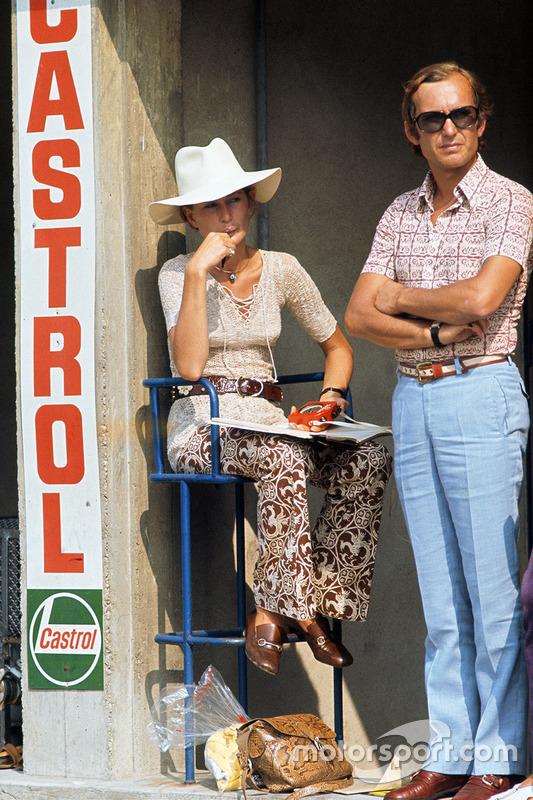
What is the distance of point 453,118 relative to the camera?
310 centimetres

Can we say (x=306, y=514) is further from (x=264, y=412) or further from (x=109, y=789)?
(x=109, y=789)

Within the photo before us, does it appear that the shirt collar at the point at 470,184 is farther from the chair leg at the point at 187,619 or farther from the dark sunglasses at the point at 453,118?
the chair leg at the point at 187,619

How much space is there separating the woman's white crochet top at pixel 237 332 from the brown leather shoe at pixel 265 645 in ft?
2.16

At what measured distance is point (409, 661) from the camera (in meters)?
4.89

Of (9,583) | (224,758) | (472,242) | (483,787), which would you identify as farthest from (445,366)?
(9,583)

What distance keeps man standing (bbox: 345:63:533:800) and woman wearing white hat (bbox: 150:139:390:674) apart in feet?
1.28

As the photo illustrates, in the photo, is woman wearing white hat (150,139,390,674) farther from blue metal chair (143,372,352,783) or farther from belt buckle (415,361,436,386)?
belt buckle (415,361,436,386)

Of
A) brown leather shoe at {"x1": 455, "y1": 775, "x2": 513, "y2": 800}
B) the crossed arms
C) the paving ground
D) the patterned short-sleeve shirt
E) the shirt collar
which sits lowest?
the paving ground

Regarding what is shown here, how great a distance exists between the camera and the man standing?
2.99 meters

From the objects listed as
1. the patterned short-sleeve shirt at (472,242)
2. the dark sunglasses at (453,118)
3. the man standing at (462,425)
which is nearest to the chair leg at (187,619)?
the man standing at (462,425)

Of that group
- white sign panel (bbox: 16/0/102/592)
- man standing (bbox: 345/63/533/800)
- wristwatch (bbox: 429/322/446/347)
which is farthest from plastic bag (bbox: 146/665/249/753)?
wristwatch (bbox: 429/322/446/347)

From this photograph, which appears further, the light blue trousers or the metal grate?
the metal grate

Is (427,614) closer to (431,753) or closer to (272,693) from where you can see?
(431,753)

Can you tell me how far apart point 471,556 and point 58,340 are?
1.63m
